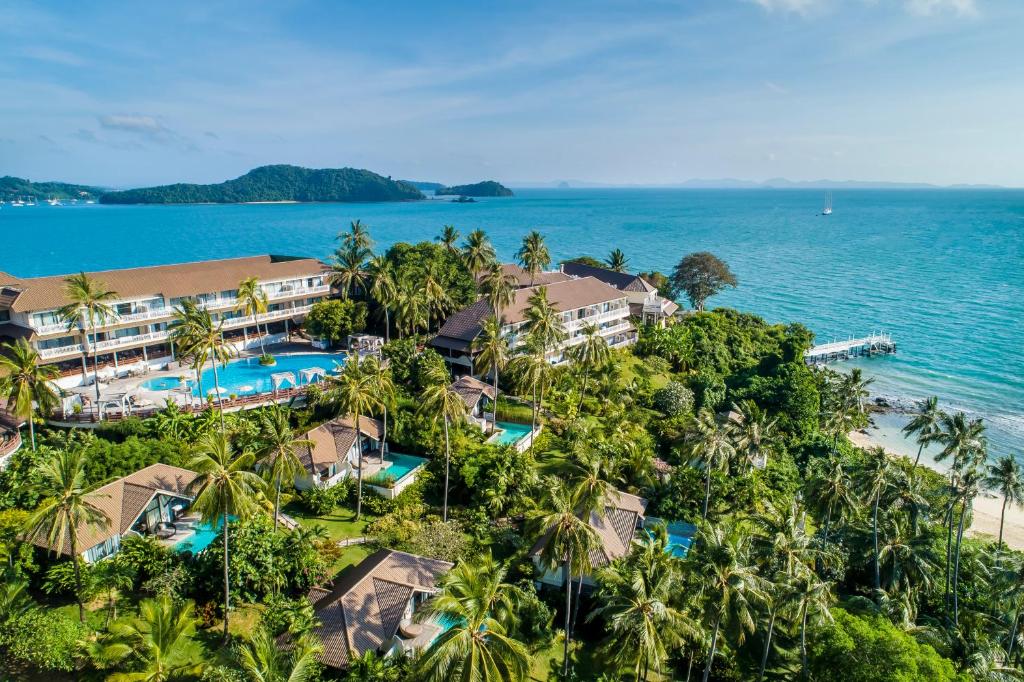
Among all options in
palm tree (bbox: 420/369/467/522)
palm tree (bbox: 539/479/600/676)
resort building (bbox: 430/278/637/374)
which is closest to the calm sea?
resort building (bbox: 430/278/637/374)

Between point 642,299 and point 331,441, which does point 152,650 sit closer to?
point 331,441

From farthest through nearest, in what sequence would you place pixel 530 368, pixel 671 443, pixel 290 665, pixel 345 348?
1. pixel 345 348
2. pixel 671 443
3. pixel 530 368
4. pixel 290 665

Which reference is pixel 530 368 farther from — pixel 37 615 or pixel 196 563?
pixel 37 615

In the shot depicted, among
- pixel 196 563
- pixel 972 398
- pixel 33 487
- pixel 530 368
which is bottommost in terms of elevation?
pixel 972 398

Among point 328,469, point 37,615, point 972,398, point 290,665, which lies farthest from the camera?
point 972,398

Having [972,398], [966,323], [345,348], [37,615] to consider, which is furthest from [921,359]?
[37,615]

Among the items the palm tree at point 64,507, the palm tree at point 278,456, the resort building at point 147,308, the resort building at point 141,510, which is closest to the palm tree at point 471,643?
the palm tree at point 278,456

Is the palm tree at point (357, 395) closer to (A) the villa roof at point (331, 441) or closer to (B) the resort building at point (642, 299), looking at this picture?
(A) the villa roof at point (331, 441)
